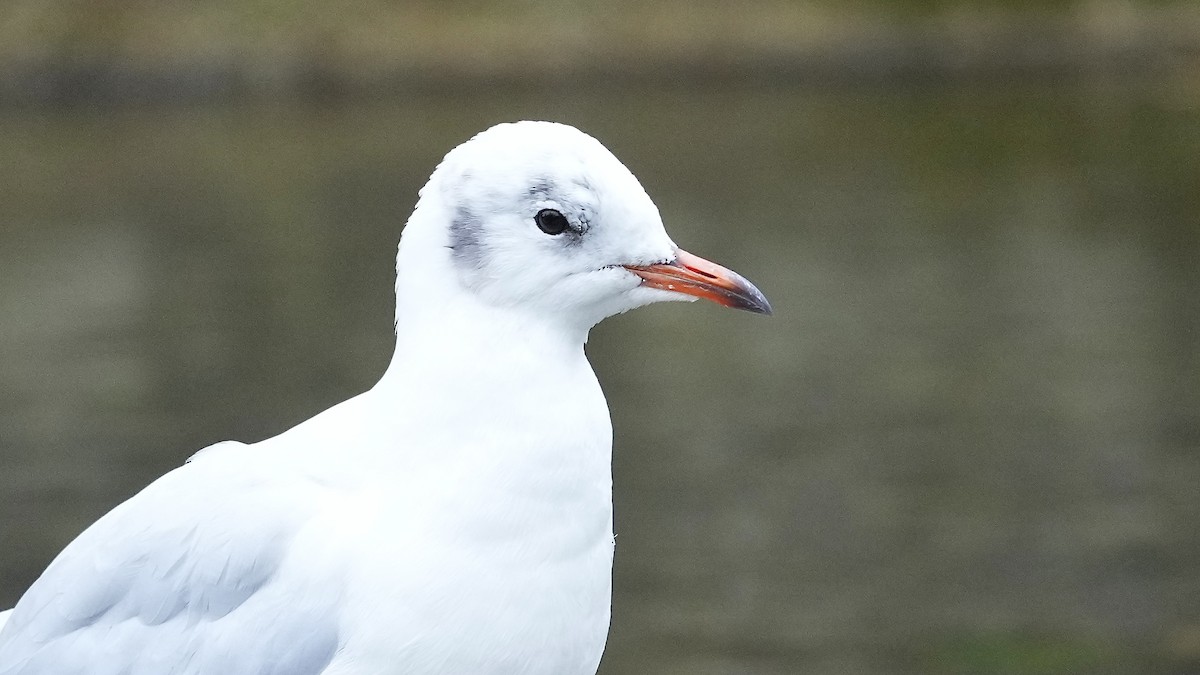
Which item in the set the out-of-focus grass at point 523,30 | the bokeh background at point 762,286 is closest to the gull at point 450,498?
the bokeh background at point 762,286

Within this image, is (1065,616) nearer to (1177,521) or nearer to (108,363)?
(1177,521)

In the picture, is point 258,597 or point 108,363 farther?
point 108,363

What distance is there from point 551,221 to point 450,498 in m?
0.57

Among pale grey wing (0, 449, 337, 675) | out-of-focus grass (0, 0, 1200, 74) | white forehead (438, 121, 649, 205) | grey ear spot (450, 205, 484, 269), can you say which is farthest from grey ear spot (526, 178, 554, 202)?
out-of-focus grass (0, 0, 1200, 74)

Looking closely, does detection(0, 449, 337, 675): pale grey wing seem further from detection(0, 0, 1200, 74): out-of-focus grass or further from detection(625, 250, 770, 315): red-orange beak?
detection(0, 0, 1200, 74): out-of-focus grass

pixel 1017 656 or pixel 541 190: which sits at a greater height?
pixel 1017 656

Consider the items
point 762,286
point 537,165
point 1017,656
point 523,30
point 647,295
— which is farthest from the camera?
point 523,30

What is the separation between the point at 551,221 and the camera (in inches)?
139

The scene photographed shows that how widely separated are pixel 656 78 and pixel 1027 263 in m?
Result: 20.5

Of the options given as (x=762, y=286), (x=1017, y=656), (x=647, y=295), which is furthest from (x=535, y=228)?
(x=762, y=286)

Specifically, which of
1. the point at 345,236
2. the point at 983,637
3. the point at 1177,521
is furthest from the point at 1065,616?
the point at 345,236

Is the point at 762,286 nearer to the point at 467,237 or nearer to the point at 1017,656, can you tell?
the point at 1017,656

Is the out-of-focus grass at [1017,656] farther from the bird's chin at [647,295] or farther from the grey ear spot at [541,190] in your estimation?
the grey ear spot at [541,190]

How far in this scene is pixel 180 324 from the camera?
1550 cm
